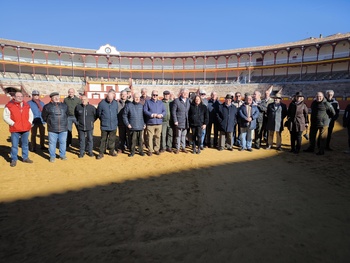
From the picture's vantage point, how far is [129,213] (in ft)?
11.8

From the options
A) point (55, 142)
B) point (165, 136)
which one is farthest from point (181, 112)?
point (55, 142)

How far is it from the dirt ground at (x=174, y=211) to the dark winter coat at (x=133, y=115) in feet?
3.84

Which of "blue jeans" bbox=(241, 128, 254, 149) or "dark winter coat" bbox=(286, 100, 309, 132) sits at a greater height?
"dark winter coat" bbox=(286, 100, 309, 132)

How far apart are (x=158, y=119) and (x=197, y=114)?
50.3 inches

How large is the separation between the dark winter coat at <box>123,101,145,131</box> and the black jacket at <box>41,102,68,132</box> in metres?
1.75

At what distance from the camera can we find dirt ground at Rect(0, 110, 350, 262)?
2.68 m

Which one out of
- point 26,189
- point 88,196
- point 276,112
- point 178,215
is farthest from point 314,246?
point 276,112

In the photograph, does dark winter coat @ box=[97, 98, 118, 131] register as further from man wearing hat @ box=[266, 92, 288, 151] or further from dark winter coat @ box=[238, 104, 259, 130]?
man wearing hat @ box=[266, 92, 288, 151]

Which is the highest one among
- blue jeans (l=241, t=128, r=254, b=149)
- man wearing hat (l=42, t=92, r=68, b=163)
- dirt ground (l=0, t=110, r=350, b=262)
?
man wearing hat (l=42, t=92, r=68, b=163)

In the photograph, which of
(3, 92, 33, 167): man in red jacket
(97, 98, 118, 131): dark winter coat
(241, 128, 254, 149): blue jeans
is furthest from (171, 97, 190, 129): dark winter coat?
(3, 92, 33, 167): man in red jacket

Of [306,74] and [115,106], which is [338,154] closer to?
[115,106]

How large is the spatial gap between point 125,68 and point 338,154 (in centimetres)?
4060

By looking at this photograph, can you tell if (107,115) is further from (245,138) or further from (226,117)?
(245,138)

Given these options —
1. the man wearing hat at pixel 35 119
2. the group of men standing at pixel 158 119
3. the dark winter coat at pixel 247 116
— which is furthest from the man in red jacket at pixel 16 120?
the dark winter coat at pixel 247 116
